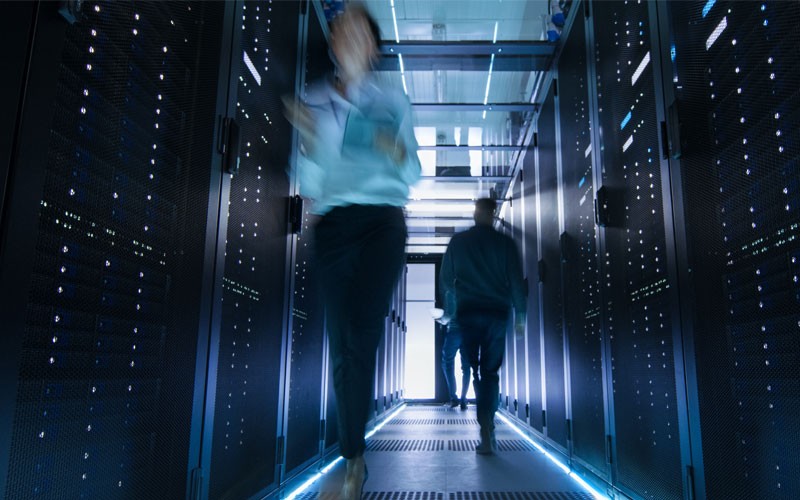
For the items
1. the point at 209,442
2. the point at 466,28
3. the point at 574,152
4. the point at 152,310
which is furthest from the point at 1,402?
the point at 466,28

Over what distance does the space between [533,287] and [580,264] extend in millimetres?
1652

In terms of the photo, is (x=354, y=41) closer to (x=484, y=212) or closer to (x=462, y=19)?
(x=484, y=212)

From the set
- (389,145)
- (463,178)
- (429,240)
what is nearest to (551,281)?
(389,145)

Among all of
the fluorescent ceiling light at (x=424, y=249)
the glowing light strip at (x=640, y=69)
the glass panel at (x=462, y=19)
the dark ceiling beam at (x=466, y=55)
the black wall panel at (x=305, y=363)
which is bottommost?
the black wall panel at (x=305, y=363)

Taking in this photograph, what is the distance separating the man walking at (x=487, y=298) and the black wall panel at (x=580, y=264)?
1.05ft

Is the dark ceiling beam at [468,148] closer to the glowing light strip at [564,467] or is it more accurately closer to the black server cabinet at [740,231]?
the glowing light strip at [564,467]

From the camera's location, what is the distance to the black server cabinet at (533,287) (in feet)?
14.1

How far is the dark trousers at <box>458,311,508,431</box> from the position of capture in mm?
3391

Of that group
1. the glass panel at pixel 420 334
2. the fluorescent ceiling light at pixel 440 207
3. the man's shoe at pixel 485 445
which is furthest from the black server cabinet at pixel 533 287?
the glass panel at pixel 420 334

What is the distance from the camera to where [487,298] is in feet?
11.1

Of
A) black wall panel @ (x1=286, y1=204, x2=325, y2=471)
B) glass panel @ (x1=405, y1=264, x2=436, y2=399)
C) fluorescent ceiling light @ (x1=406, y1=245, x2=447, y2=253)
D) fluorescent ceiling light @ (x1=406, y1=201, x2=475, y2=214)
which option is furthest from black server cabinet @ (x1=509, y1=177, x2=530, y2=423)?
glass panel @ (x1=405, y1=264, x2=436, y2=399)

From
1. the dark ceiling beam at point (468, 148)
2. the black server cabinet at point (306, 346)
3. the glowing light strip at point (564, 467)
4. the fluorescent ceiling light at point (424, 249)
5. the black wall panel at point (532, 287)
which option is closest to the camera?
the glowing light strip at point (564, 467)

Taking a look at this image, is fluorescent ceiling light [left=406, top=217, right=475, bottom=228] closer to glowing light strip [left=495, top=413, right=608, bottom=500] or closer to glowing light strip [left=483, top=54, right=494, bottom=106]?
glowing light strip [left=483, top=54, right=494, bottom=106]

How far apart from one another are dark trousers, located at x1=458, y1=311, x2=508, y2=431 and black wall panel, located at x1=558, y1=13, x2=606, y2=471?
41 centimetres
